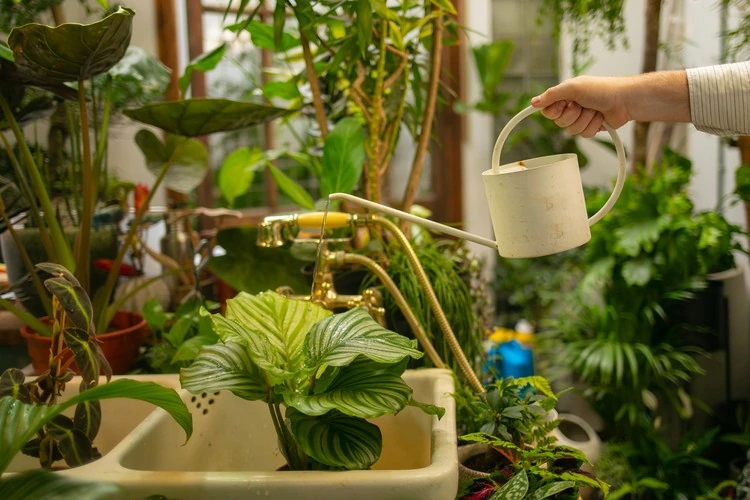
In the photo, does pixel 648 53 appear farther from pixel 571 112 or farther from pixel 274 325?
pixel 274 325

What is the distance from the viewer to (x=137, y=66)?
146 centimetres

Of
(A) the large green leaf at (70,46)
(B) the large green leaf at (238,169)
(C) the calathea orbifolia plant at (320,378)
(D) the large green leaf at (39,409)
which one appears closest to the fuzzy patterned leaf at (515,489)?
(C) the calathea orbifolia plant at (320,378)

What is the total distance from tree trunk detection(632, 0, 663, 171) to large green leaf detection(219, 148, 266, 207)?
1260 mm

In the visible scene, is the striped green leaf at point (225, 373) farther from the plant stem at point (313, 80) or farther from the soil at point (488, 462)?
the plant stem at point (313, 80)

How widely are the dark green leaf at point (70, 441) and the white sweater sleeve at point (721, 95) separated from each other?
0.94 metres

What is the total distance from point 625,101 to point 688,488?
4.80 ft

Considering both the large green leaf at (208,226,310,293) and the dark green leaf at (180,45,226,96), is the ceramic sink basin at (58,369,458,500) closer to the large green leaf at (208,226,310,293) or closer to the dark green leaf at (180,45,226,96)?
the large green leaf at (208,226,310,293)

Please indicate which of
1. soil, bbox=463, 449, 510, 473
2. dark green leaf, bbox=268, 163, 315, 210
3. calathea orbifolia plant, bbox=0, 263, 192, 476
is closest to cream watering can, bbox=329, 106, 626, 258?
soil, bbox=463, 449, 510, 473

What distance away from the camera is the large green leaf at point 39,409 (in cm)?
57

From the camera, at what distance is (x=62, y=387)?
0.83m

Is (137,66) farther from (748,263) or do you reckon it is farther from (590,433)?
(748,263)

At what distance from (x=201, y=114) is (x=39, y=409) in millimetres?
713

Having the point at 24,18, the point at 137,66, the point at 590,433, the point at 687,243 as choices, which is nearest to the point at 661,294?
the point at 687,243

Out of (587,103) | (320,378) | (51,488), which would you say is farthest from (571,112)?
(51,488)
